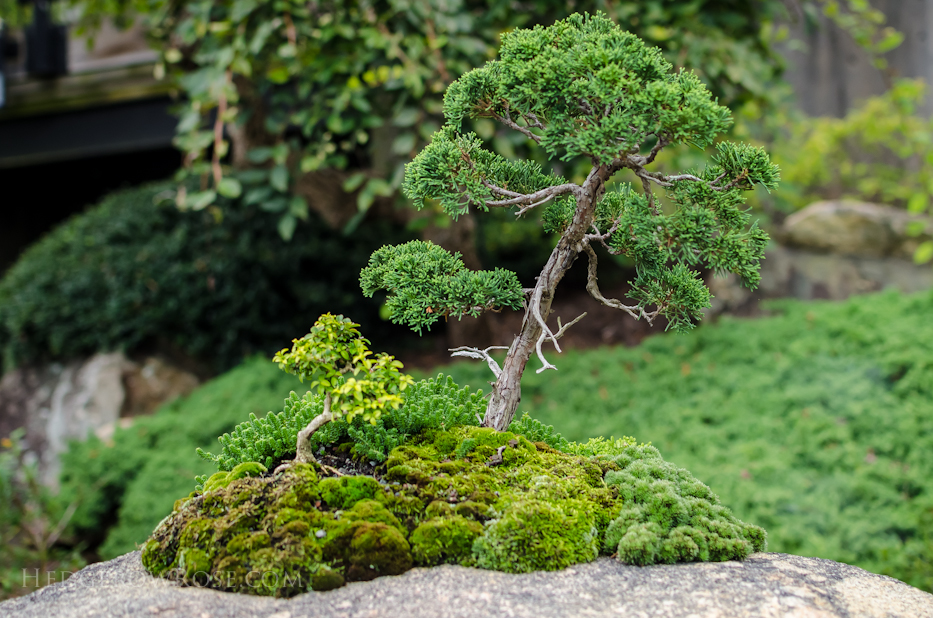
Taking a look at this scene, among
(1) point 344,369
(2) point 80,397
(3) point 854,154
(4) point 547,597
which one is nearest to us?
(4) point 547,597

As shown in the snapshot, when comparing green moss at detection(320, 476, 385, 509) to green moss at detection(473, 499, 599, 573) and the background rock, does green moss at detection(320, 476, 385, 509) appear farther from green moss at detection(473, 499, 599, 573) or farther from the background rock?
the background rock

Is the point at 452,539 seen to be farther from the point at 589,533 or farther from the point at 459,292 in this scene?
the point at 459,292

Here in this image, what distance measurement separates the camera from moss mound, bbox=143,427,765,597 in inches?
67.4

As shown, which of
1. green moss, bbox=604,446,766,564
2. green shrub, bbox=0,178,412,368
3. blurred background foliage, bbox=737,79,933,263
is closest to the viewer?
green moss, bbox=604,446,766,564

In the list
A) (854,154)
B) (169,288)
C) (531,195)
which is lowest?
(169,288)

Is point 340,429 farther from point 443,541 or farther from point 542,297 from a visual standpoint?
point 542,297

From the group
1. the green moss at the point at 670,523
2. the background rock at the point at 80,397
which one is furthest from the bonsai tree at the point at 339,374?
the background rock at the point at 80,397

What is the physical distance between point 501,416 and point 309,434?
0.63 m

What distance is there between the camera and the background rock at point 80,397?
5.27m

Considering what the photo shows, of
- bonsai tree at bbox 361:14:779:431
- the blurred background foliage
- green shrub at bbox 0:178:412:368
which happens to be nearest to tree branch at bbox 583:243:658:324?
bonsai tree at bbox 361:14:779:431

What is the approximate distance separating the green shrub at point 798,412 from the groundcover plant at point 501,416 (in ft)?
6.02

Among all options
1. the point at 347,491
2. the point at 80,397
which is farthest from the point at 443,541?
the point at 80,397

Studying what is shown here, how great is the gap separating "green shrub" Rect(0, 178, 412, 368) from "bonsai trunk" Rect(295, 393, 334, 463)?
353 cm

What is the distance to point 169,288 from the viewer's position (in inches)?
213
